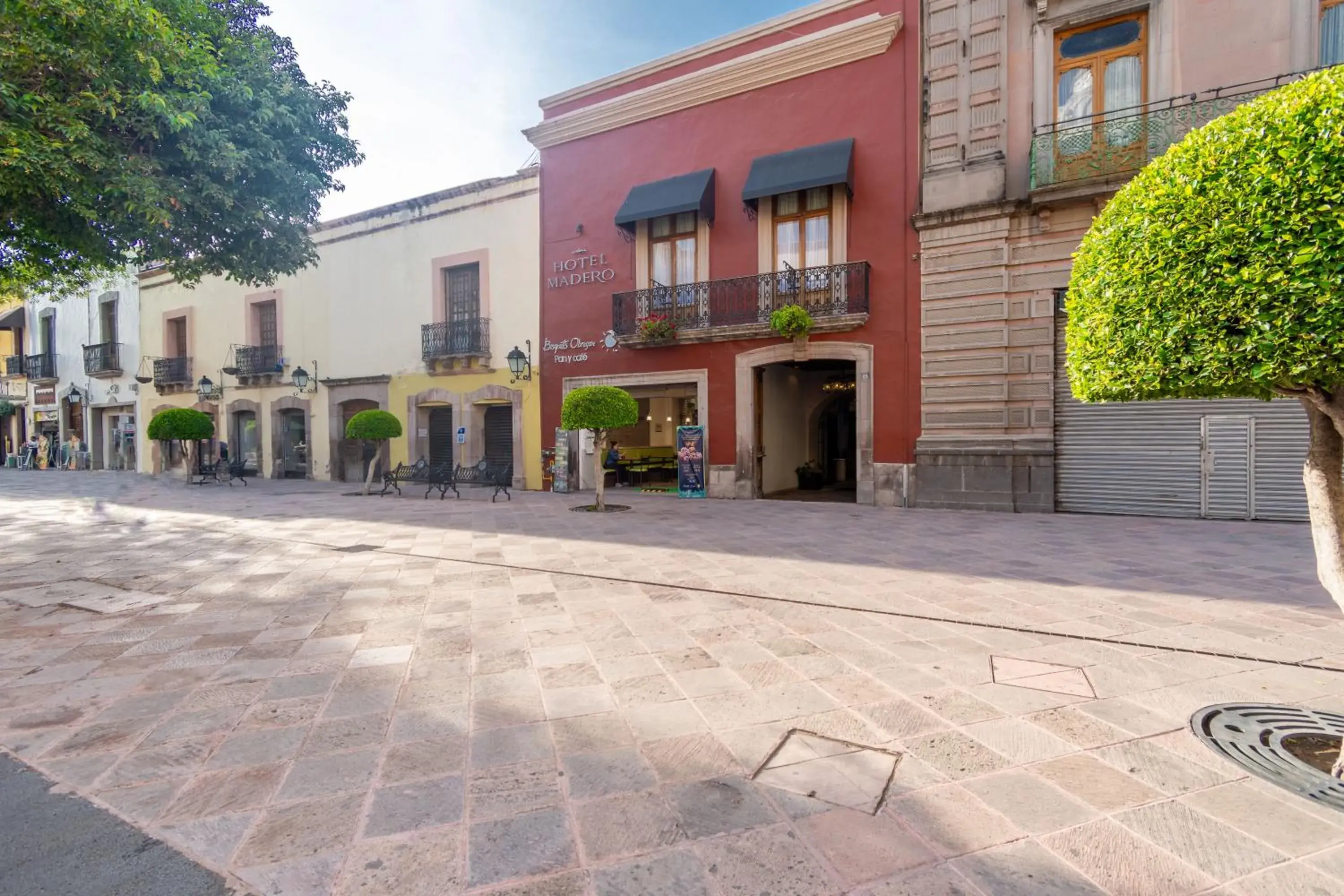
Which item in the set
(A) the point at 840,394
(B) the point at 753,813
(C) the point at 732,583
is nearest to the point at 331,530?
(C) the point at 732,583

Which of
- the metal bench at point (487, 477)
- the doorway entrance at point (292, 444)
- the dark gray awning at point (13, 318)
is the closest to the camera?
the metal bench at point (487, 477)

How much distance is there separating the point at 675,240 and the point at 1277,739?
1225 cm

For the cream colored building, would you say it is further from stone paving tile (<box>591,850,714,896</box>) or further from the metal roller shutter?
the metal roller shutter

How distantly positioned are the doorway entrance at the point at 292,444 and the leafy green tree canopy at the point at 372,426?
7120 millimetres

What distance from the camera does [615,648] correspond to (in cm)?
380

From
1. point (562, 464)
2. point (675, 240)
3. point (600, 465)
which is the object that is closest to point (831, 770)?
point (600, 465)

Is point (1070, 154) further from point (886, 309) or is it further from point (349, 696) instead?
point (349, 696)

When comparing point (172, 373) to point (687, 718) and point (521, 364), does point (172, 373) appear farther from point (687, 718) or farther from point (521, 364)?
point (687, 718)

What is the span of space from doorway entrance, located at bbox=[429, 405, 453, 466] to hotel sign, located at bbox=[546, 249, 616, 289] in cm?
494

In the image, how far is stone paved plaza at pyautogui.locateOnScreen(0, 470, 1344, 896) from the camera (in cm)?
Result: 192

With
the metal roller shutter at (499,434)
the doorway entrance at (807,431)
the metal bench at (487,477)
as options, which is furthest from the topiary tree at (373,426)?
the doorway entrance at (807,431)

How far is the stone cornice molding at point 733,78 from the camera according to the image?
36.6ft

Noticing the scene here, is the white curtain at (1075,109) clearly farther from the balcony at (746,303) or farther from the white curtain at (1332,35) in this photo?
the balcony at (746,303)

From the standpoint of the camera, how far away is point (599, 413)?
10.6 metres
